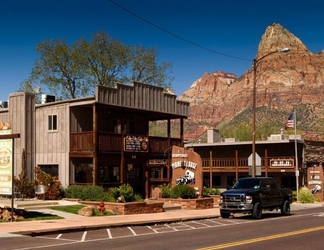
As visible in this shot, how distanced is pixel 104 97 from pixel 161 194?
260 inches

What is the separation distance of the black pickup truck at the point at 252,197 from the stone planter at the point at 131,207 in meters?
3.57

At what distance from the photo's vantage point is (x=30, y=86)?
186ft

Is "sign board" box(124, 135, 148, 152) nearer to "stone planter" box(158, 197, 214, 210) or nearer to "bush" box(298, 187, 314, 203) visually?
"stone planter" box(158, 197, 214, 210)

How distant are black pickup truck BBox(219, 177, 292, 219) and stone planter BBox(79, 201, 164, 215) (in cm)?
357

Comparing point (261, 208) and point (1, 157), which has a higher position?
point (1, 157)

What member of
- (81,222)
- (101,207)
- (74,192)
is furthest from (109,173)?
(81,222)

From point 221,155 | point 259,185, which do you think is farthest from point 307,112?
point 259,185

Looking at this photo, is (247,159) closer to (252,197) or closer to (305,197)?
(305,197)

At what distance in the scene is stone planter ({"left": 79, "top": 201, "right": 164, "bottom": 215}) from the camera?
25.8 m

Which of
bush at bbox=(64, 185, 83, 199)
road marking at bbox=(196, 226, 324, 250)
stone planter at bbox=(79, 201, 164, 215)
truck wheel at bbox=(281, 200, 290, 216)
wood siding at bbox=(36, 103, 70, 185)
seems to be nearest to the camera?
road marking at bbox=(196, 226, 324, 250)

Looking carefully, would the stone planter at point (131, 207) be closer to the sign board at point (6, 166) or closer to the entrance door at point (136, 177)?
the sign board at point (6, 166)

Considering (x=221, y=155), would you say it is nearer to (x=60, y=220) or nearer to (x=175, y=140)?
(x=175, y=140)

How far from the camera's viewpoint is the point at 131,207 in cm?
2619

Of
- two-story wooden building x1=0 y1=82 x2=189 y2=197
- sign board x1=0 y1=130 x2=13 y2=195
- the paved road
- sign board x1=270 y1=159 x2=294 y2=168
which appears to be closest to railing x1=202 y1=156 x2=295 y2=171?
sign board x1=270 y1=159 x2=294 y2=168
